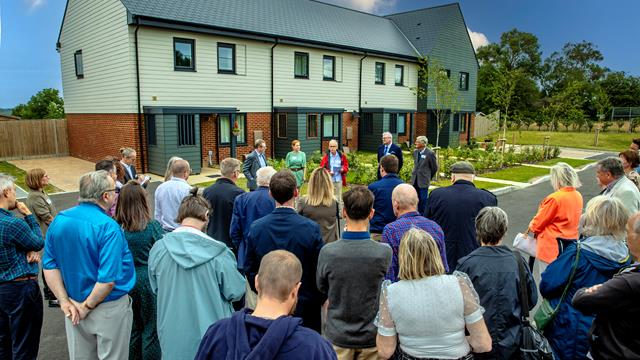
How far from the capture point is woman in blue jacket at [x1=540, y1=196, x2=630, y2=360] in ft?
10.9

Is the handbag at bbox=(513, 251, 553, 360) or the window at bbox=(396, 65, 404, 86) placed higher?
the window at bbox=(396, 65, 404, 86)

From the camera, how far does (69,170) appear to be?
19391mm

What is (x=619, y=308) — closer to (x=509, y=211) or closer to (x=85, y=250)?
(x=85, y=250)

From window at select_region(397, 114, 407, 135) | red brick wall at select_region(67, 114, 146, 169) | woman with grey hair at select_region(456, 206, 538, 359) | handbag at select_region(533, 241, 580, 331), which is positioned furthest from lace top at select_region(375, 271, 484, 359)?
window at select_region(397, 114, 407, 135)

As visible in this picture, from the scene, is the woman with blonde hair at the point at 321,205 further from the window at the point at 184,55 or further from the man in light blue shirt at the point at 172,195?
the window at the point at 184,55

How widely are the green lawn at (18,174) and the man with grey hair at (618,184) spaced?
15.3 meters

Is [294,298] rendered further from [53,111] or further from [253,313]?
[53,111]

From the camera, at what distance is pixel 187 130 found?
18.7m

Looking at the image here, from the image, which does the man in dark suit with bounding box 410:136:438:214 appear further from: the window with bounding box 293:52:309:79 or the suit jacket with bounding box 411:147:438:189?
the window with bounding box 293:52:309:79

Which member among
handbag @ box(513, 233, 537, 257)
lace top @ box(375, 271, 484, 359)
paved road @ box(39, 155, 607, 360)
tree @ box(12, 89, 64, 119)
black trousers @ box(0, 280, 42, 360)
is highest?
tree @ box(12, 89, 64, 119)

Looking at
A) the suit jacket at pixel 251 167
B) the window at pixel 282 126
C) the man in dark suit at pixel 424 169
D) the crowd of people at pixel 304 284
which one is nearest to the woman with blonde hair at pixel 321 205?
the crowd of people at pixel 304 284

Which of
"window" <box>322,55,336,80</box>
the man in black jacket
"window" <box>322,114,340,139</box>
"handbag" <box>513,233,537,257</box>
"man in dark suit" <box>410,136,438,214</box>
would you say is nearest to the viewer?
the man in black jacket

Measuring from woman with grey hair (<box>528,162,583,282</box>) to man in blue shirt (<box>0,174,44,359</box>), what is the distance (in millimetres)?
5575

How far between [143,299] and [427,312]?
267cm
